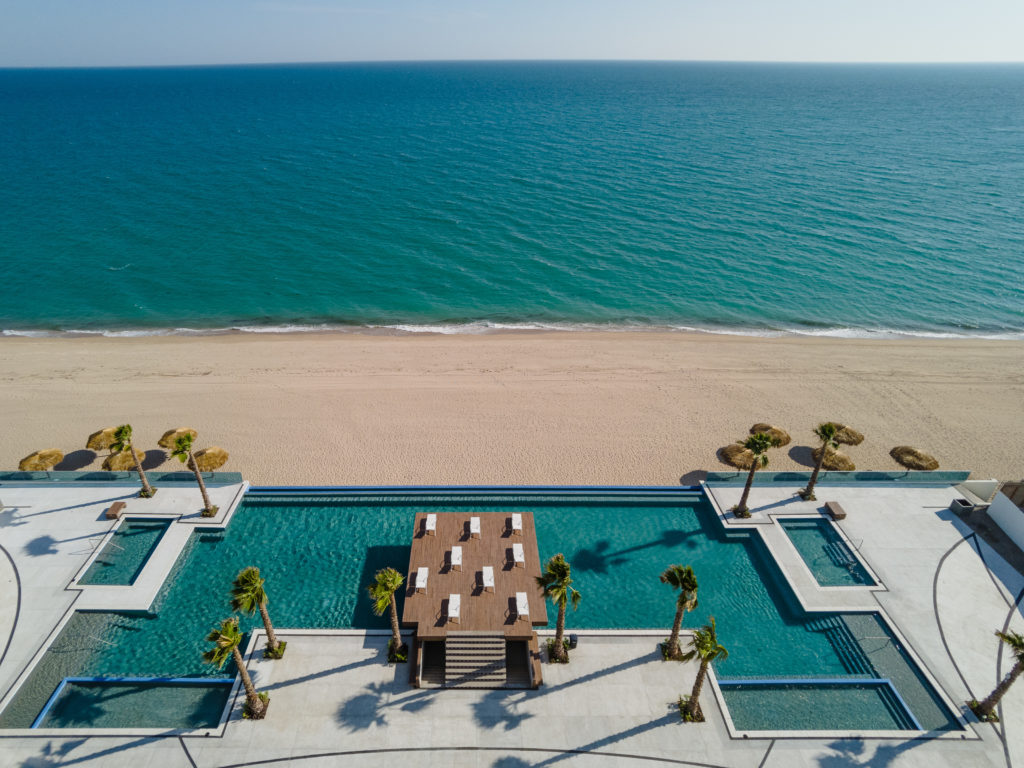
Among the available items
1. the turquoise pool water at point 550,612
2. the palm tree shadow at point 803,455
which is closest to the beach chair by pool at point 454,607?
the turquoise pool water at point 550,612

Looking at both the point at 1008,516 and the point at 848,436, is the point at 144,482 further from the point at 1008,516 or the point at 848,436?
the point at 1008,516

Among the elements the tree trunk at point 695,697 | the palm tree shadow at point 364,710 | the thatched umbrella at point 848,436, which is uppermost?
the thatched umbrella at point 848,436

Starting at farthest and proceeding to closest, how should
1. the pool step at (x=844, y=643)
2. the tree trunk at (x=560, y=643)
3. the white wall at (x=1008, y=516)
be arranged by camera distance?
the white wall at (x=1008, y=516) → the pool step at (x=844, y=643) → the tree trunk at (x=560, y=643)

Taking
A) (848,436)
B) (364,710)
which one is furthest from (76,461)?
(848,436)

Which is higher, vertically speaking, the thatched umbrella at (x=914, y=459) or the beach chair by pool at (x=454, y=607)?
the thatched umbrella at (x=914, y=459)

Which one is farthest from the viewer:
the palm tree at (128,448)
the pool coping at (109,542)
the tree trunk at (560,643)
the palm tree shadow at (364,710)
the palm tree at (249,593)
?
the palm tree at (128,448)

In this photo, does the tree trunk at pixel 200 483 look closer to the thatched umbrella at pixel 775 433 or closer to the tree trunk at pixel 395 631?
the tree trunk at pixel 395 631

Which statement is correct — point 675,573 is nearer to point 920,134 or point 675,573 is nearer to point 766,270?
point 766,270

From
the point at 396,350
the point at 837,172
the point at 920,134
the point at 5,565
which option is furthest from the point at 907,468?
the point at 920,134
